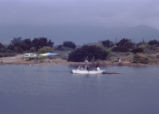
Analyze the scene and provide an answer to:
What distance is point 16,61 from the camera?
315 ft

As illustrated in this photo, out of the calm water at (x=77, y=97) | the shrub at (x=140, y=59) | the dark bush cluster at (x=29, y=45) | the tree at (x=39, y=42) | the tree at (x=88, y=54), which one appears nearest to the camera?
the calm water at (x=77, y=97)

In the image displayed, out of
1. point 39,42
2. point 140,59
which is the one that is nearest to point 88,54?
point 140,59

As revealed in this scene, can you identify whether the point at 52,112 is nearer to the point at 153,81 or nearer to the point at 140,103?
the point at 140,103

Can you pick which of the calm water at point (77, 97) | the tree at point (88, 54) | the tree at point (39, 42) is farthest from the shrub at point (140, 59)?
the tree at point (39, 42)

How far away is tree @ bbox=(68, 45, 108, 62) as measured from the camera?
320 ft

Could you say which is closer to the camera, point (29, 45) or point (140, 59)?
point (140, 59)

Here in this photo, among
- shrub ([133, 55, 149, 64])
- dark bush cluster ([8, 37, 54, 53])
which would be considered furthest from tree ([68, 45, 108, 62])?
dark bush cluster ([8, 37, 54, 53])

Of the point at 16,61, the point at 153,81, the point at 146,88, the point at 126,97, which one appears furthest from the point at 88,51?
the point at 126,97

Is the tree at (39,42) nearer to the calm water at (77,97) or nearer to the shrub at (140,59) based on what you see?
the shrub at (140,59)

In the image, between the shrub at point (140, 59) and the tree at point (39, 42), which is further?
the tree at point (39, 42)

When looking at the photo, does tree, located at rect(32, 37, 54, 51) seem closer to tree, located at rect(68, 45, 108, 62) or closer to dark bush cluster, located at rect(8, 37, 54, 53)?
dark bush cluster, located at rect(8, 37, 54, 53)

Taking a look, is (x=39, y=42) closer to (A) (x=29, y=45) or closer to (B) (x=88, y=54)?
(A) (x=29, y=45)

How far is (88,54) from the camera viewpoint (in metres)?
97.6

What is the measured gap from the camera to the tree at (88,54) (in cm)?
9756
